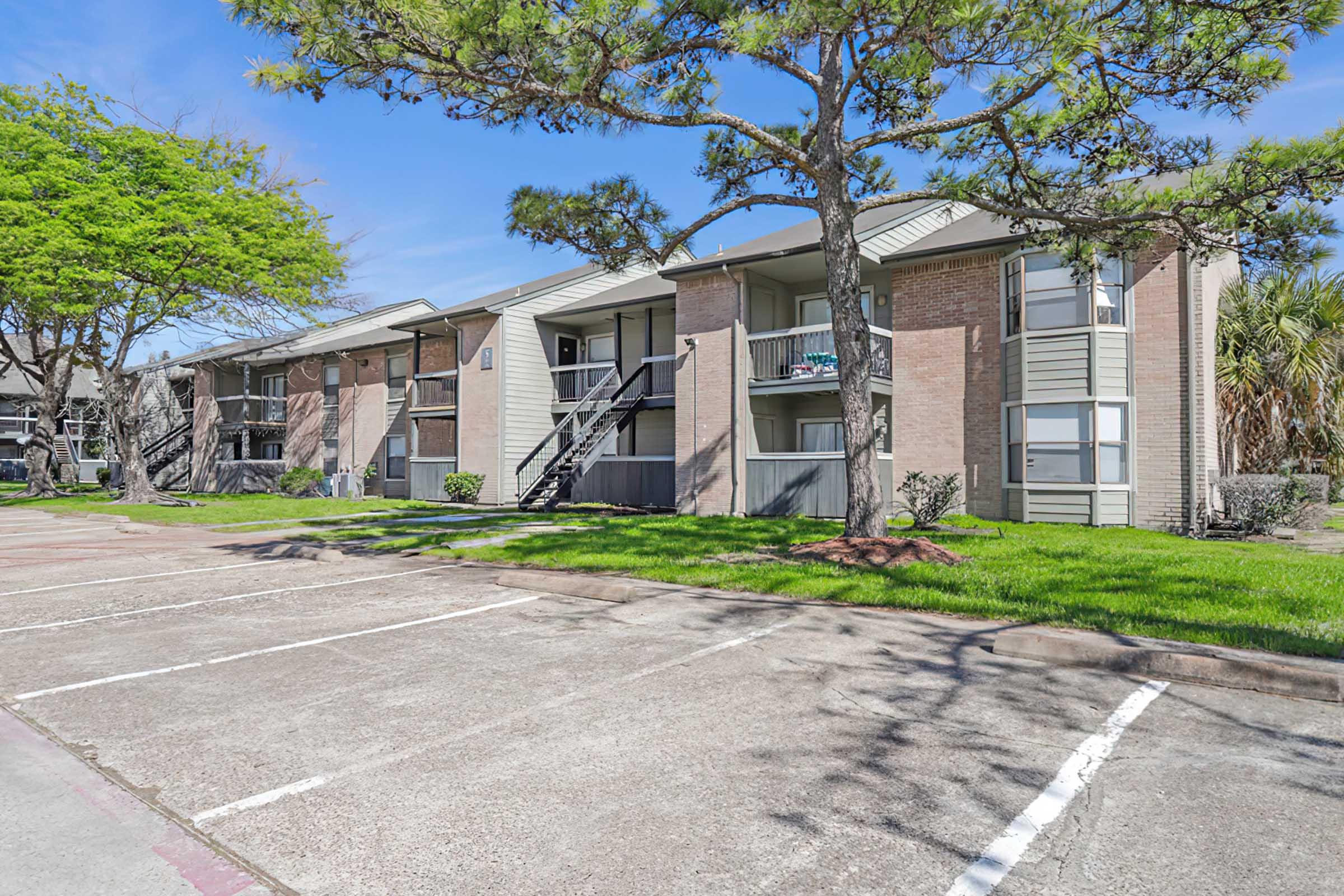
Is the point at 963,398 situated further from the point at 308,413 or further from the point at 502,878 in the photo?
the point at 308,413

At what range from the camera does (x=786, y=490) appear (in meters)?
18.7

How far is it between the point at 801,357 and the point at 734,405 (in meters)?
1.94

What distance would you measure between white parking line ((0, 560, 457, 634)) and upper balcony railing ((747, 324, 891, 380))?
10.5 meters

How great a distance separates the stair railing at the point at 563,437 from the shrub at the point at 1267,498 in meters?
15.4

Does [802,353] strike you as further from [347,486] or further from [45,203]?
[45,203]

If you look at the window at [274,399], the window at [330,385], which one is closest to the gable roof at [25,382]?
the window at [274,399]

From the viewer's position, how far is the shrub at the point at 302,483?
30.5 metres

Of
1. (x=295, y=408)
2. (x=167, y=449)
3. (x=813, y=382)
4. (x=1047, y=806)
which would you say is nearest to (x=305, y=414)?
(x=295, y=408)

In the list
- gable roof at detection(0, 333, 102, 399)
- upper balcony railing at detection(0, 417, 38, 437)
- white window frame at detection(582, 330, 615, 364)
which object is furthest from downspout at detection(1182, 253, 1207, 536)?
upper balcony railing at detection(0, 417, 38, 437)

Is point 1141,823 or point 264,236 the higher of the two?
point 264,236

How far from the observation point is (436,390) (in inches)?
1080

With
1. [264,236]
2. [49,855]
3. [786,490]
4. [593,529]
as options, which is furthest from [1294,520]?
[264,236]

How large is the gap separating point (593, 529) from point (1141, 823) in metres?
12.2

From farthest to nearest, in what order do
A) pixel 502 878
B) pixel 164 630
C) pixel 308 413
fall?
1. pixel 308 413
2. pixel 164 630
3. pixel 502 878
